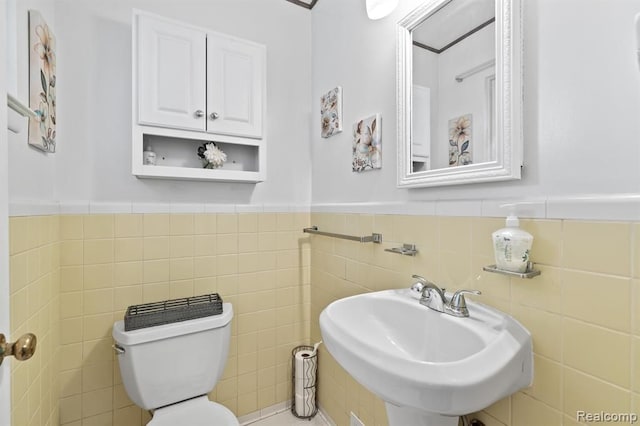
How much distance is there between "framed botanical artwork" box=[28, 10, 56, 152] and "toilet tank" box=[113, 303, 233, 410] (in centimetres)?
79

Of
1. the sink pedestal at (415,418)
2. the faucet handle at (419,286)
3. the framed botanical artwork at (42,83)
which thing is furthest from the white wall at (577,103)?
the framed botanical artwork at (42,83)

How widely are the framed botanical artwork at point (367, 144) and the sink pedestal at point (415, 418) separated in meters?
0.89

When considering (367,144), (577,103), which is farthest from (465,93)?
(367,144)

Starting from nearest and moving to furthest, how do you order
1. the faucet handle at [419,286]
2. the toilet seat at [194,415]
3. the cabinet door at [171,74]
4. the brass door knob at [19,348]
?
the brass door knob at [19,348] < the faucet handle at [419,286] < the toilet seat at [194,415] < the cabinet door at [171,74]

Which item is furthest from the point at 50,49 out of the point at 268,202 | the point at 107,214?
the point at 268,202

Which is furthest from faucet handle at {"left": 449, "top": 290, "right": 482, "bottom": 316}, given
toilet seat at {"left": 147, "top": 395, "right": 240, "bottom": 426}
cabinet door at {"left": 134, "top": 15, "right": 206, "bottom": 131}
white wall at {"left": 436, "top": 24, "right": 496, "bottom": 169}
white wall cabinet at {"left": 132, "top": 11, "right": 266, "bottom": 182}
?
cabinet door at {"left": 134, "top": 15, "right": 206, "bottom": 131}

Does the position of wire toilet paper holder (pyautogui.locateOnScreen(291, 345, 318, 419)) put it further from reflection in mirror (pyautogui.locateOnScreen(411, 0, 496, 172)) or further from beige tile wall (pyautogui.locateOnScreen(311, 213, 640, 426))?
reflection in mirror (pyautogui.locateOnScreen(411, 0, 496, 172))

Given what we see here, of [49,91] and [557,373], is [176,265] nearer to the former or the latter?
[49,91]

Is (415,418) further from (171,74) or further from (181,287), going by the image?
(171,74)

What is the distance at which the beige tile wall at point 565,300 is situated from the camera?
0.60m

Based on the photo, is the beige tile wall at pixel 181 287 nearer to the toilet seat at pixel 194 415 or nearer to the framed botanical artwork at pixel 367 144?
the toilet seat at pixel 194 415

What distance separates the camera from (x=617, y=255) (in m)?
0.61

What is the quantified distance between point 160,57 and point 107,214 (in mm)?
750

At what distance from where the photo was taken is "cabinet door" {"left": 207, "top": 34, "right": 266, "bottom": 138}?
1405 millimetres
